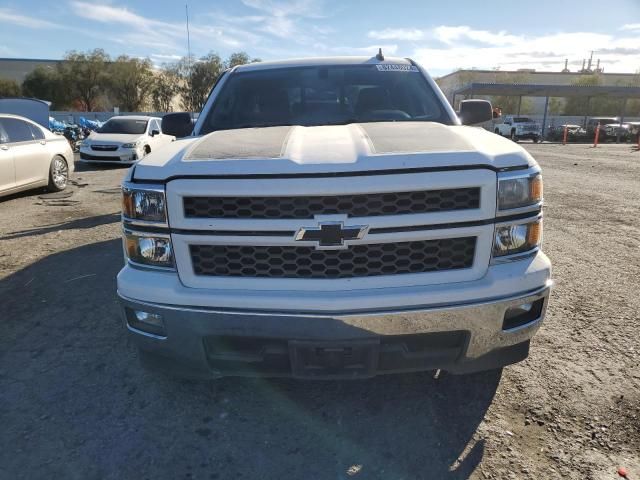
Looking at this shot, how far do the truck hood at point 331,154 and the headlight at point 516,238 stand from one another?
291mm

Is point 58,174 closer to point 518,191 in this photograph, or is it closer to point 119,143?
point 119,143

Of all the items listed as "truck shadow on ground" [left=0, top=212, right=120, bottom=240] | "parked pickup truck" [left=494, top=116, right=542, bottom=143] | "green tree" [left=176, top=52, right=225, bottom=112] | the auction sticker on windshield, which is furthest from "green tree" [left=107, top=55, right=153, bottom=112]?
the auction sticker on windshield

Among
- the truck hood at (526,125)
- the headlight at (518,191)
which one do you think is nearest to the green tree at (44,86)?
the truck hood at (526,125)

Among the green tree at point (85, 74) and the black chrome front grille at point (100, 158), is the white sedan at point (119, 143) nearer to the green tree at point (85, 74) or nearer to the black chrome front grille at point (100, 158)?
the black chrome front grille at point (100, 158)

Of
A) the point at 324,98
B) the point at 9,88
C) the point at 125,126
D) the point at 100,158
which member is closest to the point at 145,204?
the point at 324,98

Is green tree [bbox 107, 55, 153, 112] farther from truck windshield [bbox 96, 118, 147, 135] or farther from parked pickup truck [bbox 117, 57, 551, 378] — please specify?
parked pickup truck [bbox 117, 57, 551, 378]

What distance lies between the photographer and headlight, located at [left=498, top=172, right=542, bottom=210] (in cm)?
211

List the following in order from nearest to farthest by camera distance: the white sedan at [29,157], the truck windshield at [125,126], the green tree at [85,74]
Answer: the white sedan at [29,157] → the truck windshield at [125,126] → the green tree at [85,74]

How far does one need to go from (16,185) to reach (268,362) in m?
8.05

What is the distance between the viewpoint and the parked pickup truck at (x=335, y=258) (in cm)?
203

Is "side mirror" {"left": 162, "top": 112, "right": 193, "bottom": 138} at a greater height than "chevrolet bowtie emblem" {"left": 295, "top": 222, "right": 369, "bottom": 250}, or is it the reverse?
"side mirror" {"left": 162, "top": 112, "right": 193, "bottom": 138}

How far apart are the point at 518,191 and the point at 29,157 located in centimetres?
890

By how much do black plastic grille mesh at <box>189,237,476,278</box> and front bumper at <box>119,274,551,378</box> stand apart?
0.66ft

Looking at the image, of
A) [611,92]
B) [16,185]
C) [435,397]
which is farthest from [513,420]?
[611,92]
